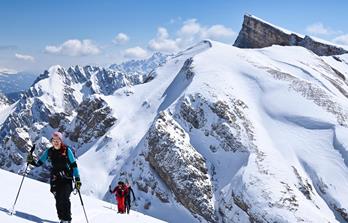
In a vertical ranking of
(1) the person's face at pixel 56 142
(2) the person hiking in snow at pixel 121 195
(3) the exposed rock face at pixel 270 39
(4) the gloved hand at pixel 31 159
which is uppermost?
(3) the exposed rock face at pixel 270 39

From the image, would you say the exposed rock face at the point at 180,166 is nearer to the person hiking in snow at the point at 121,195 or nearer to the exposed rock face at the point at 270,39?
the person hiking in snow at the point at 121,195

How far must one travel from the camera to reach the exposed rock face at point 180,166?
82875 mm

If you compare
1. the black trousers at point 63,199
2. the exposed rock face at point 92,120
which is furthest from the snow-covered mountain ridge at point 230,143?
the black trousers at point 63,199

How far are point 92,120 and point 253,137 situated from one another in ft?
162

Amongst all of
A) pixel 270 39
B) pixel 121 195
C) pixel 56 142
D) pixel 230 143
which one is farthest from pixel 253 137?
pixel 270 39

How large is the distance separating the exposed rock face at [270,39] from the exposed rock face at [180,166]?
89.2 metres

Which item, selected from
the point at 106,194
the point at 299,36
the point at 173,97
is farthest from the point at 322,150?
the point at 299,36

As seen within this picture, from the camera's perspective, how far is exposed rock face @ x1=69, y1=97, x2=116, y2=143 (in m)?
114

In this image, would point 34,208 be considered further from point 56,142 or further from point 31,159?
A: point 56,142

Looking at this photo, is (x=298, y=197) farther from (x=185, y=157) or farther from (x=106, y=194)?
(x=106, y=194)

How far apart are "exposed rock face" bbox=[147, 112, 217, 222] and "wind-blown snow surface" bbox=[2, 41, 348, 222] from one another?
0.21 metres

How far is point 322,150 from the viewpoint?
8594 centimetres

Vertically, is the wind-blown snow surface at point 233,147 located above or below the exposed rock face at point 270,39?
below

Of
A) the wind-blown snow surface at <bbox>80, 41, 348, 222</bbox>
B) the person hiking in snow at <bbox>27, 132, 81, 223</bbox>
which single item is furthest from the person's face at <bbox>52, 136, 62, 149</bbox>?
the wind-blown snow surface at <bbox>80, 41, 348, 222</bbox>
